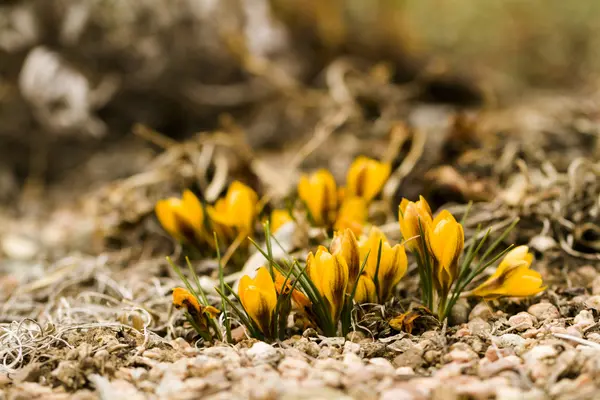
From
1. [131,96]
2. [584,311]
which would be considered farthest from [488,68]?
[584,311]

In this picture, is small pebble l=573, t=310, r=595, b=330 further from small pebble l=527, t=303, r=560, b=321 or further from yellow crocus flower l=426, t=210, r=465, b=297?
yellow crocus flower l=426, t=210, r=465, b=297

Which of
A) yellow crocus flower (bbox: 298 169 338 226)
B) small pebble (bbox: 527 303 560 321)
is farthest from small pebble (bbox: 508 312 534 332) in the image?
yellow crocus flower (bbox: 298 169 338 226)

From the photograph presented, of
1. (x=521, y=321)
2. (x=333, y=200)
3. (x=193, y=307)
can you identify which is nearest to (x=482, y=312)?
(x=521, y=321)

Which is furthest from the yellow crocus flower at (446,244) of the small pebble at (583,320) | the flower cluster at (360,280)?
the small pebble at (583,320)

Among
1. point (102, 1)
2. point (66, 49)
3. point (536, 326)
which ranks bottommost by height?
point (536, 326)

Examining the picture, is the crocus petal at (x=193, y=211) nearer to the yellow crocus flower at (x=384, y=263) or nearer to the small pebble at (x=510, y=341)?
the yellow crocus flower at (x=384, y=263)

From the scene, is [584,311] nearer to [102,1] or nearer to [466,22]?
[102,1]
